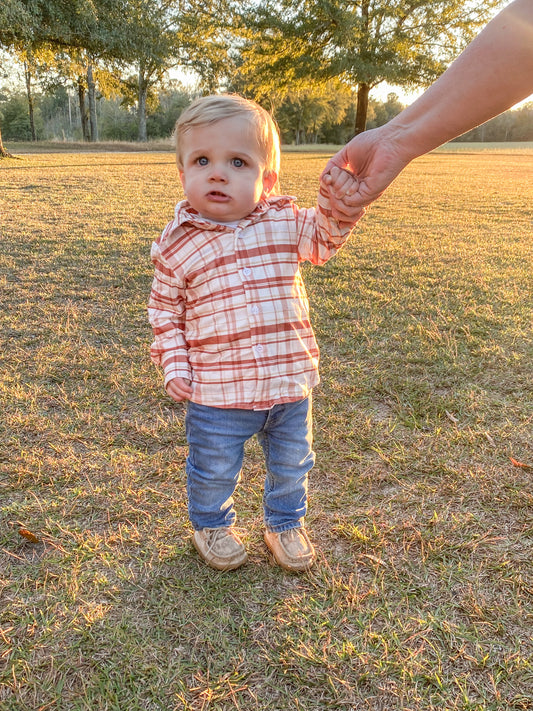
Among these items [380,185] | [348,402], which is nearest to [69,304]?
[348,402]

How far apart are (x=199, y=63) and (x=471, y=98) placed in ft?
93.8

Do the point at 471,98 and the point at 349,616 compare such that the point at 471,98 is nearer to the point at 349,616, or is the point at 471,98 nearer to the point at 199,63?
the point at 349,616

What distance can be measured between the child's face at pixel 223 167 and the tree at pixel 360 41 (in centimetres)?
2306

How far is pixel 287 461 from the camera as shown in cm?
162

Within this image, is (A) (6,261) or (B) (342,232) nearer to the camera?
(B) (342,232)

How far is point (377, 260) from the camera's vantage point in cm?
477

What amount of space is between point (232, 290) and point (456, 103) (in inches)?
28.2

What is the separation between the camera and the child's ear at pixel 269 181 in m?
1.54

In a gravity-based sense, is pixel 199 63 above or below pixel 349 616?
above

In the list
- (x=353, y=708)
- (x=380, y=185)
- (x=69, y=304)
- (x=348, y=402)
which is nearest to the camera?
(x=353, y=708)

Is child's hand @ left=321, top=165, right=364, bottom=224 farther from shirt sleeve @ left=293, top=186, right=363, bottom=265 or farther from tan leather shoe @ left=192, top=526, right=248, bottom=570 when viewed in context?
tan leather shoe @ left=192, top=526, right=248, bottom=570

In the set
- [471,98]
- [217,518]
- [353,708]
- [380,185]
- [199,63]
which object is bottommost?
[353,708]

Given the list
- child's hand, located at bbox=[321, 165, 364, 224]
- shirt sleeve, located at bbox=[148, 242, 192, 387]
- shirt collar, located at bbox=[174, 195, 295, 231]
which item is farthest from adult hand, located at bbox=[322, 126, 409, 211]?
shirt sleeve, located at bbox=[148, 242, 192, 387]

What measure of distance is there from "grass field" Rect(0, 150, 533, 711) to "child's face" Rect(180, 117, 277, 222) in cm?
104
